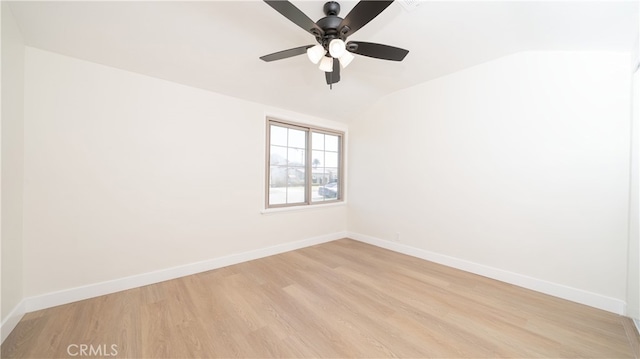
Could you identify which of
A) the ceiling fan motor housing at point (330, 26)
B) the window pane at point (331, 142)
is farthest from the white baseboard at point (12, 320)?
the window pane at point (331, 142)

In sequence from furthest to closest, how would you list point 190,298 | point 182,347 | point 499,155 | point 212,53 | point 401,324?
point 499,155
point 212,53
point 190,298
point 401,324
point 182,347

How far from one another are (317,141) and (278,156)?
860 mm

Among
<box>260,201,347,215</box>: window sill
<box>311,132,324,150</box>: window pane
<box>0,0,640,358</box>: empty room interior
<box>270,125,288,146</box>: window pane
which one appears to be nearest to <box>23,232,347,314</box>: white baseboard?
<box>0,0,640,358</box>: empty room interior

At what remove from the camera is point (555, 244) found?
233cm

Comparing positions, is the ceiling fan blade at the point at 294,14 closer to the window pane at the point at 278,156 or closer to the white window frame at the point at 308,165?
the white window frame at the point at 308,165

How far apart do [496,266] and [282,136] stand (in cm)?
336

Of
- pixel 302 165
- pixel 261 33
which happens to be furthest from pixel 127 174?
pixel 302 165

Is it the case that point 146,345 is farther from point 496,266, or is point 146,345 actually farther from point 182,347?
point 496,266

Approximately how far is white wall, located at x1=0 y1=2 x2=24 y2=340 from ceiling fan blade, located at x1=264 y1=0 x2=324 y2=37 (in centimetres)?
201

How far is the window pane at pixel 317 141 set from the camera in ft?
13.3

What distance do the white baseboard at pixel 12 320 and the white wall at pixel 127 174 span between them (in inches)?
5.5

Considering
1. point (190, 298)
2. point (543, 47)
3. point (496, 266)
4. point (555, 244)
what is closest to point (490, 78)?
point (543, 47)

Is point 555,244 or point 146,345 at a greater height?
point 555,244

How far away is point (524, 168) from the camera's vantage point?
8.21ft
